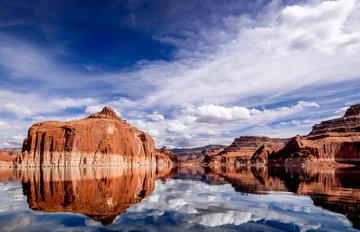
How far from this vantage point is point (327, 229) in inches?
560

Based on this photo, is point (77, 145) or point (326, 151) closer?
point (77, 145)

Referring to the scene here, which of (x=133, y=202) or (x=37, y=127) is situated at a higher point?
(x=37, y=127)

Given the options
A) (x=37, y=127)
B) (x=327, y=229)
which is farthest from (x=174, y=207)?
(x=37, y=127)

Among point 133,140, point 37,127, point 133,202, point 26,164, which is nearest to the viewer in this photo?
point 133,202

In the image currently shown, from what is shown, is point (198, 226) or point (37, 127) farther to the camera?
point (37, 127)

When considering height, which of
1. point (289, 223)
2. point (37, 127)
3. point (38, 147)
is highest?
point (37, 127)

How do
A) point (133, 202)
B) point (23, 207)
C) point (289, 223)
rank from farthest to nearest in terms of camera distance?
point (133, 202) < point (23, 207) < point (289, 223)

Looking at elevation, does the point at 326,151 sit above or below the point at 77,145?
below

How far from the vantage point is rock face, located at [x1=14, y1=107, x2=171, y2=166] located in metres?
133

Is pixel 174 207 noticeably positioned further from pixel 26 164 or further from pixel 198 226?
pixel 26 164

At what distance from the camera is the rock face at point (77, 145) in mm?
132875

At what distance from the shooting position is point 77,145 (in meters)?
136

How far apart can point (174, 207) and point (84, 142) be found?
4965 inches

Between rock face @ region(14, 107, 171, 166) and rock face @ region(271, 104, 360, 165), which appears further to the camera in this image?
rock face @ region(271, 104, 360, 165)
